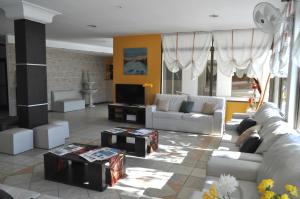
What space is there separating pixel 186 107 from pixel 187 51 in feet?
5.62

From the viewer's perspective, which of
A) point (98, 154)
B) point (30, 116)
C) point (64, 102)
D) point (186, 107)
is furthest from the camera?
point (64, 102)

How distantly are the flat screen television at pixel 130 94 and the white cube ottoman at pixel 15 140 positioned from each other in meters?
3.25

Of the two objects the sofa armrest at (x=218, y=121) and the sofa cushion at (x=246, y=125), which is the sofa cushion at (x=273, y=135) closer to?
the sofa cushion at (x=246, y=125)

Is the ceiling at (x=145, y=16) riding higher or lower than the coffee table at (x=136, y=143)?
higher

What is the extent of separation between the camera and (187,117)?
6.03m

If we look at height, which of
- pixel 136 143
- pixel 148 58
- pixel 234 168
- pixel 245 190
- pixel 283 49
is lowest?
pixel 136 143

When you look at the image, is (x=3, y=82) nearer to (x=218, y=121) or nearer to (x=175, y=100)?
(x=175, y=100)

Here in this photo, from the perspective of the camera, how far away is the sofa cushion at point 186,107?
20.8 ft

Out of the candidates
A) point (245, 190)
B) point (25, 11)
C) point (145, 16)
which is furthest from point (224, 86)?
point (25, 11)

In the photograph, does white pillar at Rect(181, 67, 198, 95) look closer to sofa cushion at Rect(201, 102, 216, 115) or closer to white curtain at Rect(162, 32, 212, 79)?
white curtain at Rect(162, 32, 212, 79)

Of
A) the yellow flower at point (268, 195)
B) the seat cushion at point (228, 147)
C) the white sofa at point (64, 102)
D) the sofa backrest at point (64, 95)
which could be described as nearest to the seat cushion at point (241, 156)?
the seat cushion at point (228, 147)

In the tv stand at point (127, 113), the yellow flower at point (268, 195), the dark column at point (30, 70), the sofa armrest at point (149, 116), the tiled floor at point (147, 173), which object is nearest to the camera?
the yellow flower at point (268, 195)

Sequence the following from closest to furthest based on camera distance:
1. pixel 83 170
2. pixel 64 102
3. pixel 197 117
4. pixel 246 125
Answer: pixel 83 170 → pixel 246 125 → pixel 197 117 → pixel 64 102

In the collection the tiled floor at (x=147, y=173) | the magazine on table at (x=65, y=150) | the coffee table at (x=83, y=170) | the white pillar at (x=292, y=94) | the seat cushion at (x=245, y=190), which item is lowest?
the tiled floor at (x=147, y=173)
